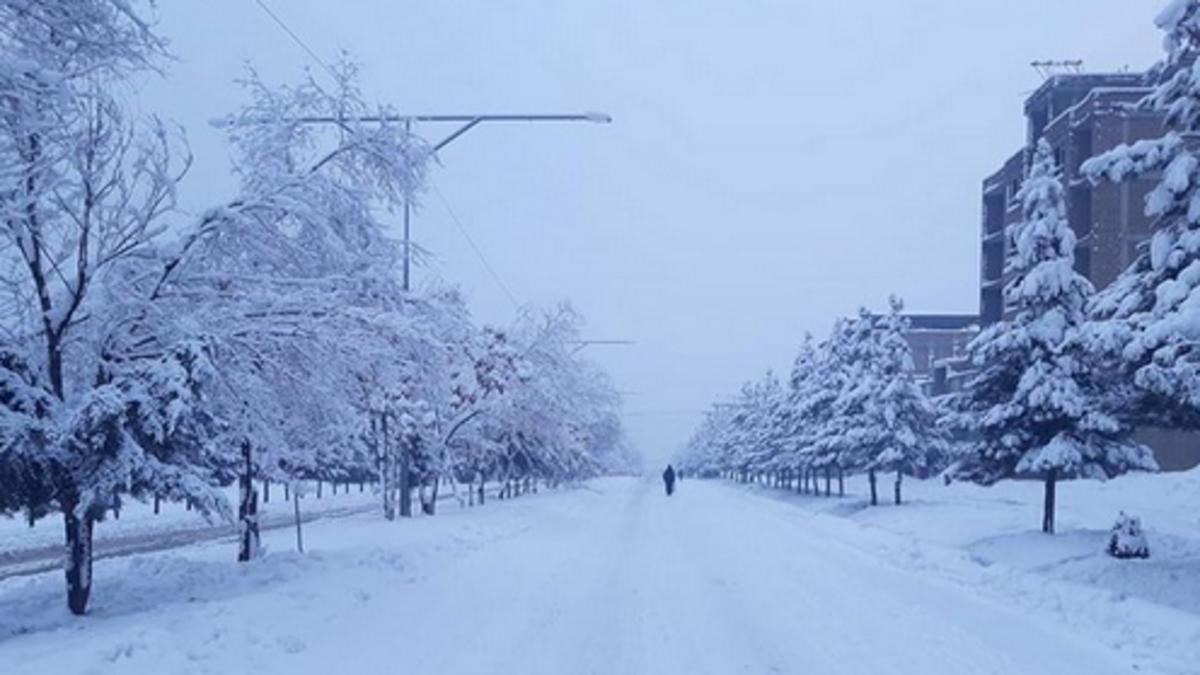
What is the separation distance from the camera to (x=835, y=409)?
159 ft

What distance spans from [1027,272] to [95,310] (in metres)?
20.9

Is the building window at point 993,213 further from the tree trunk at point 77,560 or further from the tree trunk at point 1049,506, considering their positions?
the tree trunk at point 77,560

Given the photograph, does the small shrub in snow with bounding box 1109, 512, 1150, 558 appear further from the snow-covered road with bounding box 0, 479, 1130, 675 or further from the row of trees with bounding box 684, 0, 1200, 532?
the snow-covered road with bounding box 0, 479, 1130, 675

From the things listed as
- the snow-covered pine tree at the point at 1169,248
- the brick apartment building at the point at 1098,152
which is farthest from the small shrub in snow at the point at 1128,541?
the brick apartment building at the point at 1098,152

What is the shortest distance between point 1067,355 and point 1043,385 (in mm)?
1055

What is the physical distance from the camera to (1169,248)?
620 inches

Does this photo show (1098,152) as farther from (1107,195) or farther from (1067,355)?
(1067,355)

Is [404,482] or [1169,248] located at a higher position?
[1169,248]

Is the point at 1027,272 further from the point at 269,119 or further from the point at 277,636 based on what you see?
the point at 277,636

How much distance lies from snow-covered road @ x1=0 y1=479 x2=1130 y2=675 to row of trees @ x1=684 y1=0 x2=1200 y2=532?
452 cm

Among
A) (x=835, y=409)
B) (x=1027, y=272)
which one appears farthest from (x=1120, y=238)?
(x=1027, y=272)

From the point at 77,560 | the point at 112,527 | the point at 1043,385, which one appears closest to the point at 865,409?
the point at 1043,385

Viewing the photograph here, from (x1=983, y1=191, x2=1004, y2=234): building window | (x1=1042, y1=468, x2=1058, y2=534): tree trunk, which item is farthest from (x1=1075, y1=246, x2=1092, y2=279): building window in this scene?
(x1=1042, y1=468, x2=1058, y2=534): tree trunk

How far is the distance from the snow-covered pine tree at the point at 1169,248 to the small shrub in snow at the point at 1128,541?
204 centimetres
